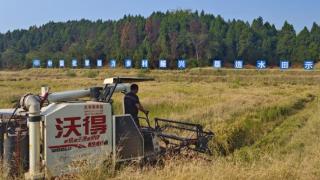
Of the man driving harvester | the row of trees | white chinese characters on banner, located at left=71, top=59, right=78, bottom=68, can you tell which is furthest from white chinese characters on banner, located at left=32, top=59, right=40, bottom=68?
the man driving harvester

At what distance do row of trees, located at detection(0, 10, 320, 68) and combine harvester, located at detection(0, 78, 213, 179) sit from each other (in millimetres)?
92738

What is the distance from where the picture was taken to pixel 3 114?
779cm

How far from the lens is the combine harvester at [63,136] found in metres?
6.46

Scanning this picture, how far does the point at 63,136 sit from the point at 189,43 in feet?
376

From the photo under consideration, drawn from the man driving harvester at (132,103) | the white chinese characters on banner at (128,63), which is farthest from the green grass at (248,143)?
the white chinese characters on banner at (128,63)

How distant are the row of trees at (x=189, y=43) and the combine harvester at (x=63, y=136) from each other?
9274 centimetres

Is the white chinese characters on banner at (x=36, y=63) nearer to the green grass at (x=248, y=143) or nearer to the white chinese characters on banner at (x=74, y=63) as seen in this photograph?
the white chinese characters on banner at (x=74, y=63)

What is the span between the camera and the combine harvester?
6.46 meters

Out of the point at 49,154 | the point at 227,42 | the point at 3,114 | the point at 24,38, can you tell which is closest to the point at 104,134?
Answer: the point at 49,154

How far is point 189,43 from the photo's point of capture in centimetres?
12019

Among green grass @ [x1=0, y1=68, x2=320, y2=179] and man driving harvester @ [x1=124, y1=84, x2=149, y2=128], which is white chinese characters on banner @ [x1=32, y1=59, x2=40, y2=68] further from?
man driving harvester @ [x1=124, y1=84, x2=149, y2=128]

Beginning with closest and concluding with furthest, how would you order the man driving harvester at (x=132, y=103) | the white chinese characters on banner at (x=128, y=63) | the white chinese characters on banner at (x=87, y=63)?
the man driving harvester at (x=132, y=103)
the white chinese characters on banner at (x=128, y=63)
the white chinese characters on banner at (x=87, y=63)

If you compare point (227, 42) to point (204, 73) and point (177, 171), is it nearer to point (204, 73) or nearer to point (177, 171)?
point (204, 73)

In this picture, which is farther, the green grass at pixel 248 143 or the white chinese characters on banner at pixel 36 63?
the white chinese characters on banner at pixel 36 63
